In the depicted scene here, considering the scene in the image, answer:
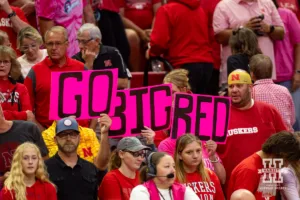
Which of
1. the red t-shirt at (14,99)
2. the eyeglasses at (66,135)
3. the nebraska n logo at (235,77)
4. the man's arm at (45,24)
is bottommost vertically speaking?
the eyeglasses at (66,135)

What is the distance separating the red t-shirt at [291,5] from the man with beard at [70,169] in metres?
5.70

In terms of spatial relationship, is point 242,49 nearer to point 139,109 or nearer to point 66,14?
point 66,14

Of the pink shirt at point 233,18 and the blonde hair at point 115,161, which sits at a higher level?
the pink shirt at point 233,18

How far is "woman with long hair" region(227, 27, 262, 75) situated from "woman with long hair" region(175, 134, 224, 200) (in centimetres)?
253

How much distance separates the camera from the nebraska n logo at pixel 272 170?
1100 centimetres

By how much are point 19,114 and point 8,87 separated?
395 mm

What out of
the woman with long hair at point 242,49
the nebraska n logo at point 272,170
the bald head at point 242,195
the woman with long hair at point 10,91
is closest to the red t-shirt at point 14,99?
the woman with long hair at point 10,91

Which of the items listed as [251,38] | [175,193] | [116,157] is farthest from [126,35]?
[175,193]

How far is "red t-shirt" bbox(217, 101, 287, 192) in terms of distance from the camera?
12.1 meters

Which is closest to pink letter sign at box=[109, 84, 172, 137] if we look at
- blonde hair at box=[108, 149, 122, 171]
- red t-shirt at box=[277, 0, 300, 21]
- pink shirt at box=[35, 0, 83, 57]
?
blonde hair at box=[108, 149, 122, 171]

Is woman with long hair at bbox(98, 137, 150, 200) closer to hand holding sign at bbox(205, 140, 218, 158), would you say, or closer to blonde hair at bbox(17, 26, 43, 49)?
hand holding sign at bbox(205, 140, 218, 158)

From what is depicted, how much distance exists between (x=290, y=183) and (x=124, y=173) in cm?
157

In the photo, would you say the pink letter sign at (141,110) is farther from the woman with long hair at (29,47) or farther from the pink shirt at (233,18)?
the pink shirt at (233,18)

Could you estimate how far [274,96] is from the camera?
1289 cm
